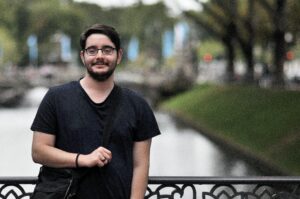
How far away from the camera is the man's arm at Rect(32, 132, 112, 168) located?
4.21 meters

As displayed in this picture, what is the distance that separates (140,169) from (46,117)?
613 mm

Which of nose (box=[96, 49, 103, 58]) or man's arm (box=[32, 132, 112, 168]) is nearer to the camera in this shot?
man's arm (box=[32, 132, 112, 168])

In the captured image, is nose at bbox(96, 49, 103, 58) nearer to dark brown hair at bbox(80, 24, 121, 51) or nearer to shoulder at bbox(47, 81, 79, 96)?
dark brown hair at bbox(80, 24, 121, 51)

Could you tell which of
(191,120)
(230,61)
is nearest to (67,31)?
(230,61)

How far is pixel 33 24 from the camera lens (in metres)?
93.2

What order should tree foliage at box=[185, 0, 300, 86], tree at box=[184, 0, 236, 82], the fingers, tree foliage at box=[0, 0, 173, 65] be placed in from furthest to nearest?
tree foliage at box=[0, 0, 173, 65], tree at box=[184, 0, 236, 82], tree foliage at box=[185, 0, 300, 86], the fingers

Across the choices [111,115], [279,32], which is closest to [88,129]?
[111,115]

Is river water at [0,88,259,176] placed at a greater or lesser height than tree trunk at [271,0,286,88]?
lesser

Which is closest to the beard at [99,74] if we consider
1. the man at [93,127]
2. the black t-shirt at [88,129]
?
the man at [93,127]

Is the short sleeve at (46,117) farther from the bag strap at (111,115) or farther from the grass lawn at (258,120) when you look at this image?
the grass lawn at (258,120)

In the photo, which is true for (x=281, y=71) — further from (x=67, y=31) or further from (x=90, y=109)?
(x=67, y=31)

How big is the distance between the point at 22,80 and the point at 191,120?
131 feet

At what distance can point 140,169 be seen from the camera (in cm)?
444

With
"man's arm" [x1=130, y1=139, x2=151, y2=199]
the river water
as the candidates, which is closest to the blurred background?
the river water
